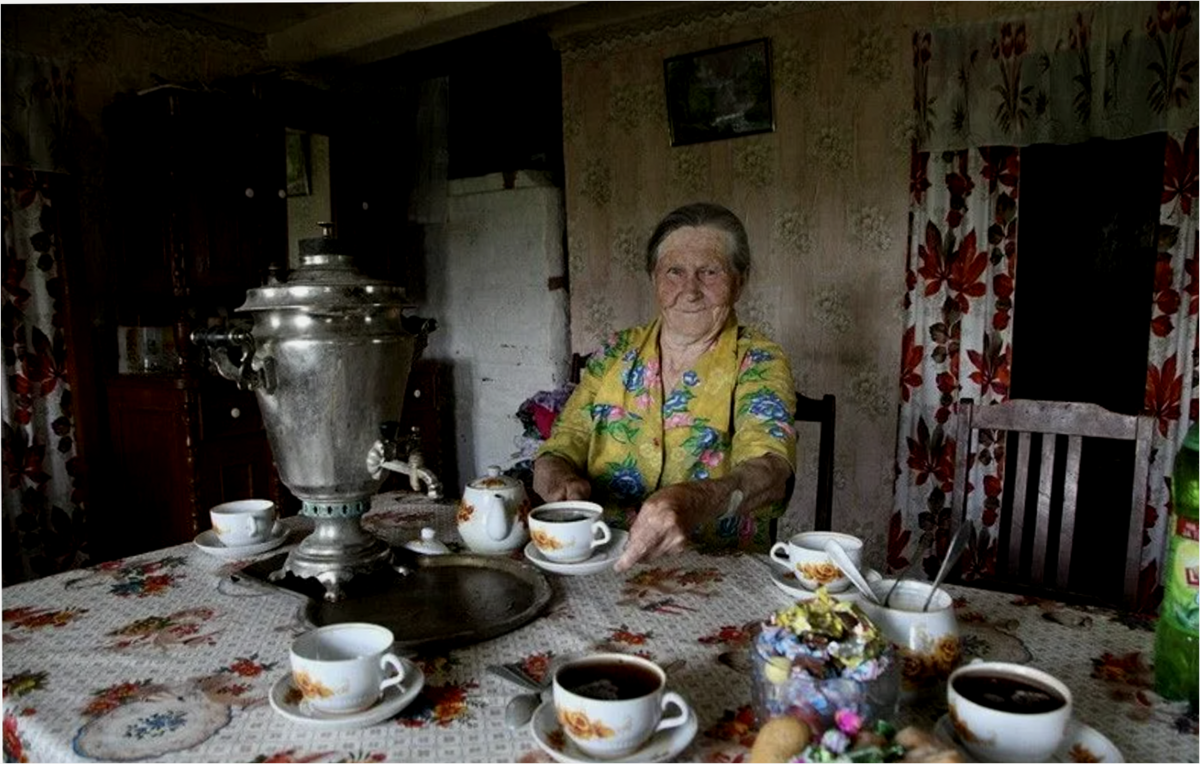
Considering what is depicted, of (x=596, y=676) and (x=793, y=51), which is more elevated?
(x=793, y=51)

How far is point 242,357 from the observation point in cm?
104

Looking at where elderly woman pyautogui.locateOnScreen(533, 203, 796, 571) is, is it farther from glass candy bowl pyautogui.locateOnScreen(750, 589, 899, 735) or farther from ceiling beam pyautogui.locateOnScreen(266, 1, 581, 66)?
ceiling beam pyautogui.locateOnScreen(266, 1, 581, 66)

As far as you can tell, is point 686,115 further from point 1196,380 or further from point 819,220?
point 1196,380

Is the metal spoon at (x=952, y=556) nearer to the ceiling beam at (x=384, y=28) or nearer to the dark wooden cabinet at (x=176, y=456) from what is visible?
the ceiling beam at (x=384, y=28)

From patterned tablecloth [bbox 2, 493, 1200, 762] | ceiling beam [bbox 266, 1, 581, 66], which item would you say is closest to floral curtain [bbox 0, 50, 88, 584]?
ceiling beam [bbox 266, 1, 581, 66]

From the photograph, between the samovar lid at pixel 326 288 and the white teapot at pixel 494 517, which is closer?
the samovar lid at pixel 326 288

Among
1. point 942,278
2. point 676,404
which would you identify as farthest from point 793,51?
point 676,404

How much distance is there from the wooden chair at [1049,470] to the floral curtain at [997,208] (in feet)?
2.43

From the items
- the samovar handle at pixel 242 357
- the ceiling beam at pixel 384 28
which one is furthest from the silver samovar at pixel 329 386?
the ceiling beam at pixel 384 28

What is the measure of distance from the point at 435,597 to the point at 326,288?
1.42 feet

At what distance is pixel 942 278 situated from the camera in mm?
2516

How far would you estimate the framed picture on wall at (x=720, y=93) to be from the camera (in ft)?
9.19

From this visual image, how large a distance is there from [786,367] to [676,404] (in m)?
0.23

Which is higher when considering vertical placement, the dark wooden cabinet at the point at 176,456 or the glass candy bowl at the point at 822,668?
the glass candy bowl at the point at 822,668
